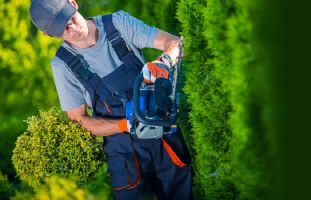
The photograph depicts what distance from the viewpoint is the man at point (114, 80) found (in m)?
2.96

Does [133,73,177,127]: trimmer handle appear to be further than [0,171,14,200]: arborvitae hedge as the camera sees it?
No

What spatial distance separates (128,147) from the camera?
315cm

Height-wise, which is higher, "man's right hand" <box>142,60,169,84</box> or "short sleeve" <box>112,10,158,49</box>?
"short sleeve" <box>112,10,158,49</box>

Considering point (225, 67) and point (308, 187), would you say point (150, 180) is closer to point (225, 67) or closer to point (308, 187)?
point (225, 67)

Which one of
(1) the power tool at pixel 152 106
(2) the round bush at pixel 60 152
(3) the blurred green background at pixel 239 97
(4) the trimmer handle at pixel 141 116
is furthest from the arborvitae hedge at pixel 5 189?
(4) the trimmer handle at pixel 141 116

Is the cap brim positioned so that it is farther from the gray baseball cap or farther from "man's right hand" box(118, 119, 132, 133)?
"man's right hand" box(118, 119, 132, 133)

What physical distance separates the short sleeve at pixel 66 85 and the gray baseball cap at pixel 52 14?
230 millimetres

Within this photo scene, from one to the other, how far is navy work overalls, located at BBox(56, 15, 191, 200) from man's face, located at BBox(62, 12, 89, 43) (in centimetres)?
13

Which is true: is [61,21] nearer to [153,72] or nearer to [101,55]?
[101,55]

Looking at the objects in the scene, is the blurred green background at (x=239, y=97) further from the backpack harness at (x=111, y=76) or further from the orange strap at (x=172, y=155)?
the backpack harness at (x=111, y=76)

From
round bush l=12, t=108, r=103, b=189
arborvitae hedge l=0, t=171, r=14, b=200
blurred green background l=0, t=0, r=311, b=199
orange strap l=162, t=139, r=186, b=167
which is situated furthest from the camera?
arborvitae hedge l=0, t=171, r=14, b=200

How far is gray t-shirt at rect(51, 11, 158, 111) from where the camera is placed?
3.05 m

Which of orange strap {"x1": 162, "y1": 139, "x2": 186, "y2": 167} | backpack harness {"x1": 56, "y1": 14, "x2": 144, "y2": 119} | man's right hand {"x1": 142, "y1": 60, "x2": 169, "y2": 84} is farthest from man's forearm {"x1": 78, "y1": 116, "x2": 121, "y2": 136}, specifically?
man's right hand {"x1": 142, "y1": 60, "x2": 169, "y2": 84}

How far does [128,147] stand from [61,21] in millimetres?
1038
